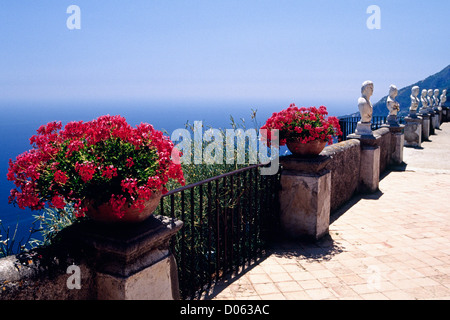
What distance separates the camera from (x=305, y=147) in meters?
4.68

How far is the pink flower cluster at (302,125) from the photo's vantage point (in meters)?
4.58

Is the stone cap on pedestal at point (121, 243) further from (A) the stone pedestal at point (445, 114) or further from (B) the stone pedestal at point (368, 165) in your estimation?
(A) the stone pedestal at point (445, 114)

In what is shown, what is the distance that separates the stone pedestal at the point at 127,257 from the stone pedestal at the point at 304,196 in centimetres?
271

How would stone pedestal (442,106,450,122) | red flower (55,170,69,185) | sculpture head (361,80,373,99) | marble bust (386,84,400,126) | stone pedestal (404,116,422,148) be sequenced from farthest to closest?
stone pedestal (442,106,450,122) < stone pedestal (404,116,422,148) < marble bust (386,84,400,126) < sculpture head (361,80,373,99) < red flower (55,170,69,185)

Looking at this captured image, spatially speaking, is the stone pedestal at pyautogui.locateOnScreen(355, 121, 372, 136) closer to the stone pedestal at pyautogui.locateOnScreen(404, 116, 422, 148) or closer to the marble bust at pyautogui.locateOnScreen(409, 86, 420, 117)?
the stone pedestal at pyautogui.locateOnScreen(404, 116, 422, 148)

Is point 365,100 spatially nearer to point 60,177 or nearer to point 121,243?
point 121,243

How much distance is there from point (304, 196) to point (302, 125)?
3.04 feet

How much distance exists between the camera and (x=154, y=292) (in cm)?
228

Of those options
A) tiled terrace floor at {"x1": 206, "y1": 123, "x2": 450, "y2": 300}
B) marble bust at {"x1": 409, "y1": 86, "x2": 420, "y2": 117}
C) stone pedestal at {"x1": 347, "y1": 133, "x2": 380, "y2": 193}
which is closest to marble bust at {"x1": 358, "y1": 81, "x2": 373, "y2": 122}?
stone pedestal at {"x1": 347, "y1": 133, "x2": 380, "y2": 193}

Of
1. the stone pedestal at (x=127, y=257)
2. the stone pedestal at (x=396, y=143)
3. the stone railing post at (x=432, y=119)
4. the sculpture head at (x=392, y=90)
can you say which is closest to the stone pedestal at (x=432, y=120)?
the stone railing post at (x=432, y=119)

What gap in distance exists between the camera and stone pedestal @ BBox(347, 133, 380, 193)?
736 cm

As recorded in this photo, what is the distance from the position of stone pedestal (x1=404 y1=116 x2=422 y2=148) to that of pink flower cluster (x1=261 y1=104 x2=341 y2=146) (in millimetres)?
10584
